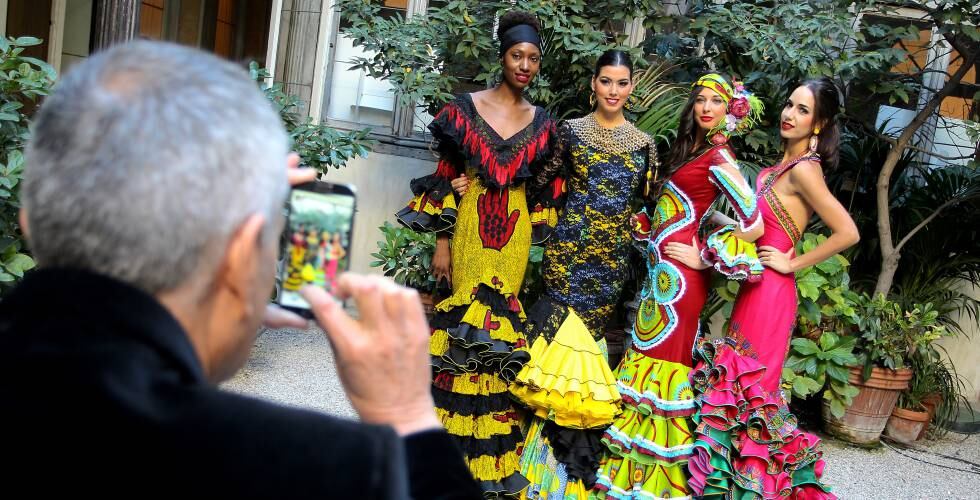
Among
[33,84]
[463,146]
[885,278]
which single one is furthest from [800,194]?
[33,84]

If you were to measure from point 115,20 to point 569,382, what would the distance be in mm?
2683

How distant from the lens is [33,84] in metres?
3.40

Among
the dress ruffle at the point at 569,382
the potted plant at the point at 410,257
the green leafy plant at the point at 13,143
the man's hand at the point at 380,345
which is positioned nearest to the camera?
the man's hand at the point at 380,345


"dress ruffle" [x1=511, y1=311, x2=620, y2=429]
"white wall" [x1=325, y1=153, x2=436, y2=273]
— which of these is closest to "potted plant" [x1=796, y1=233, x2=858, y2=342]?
Result: "dress ruffle" [x1=511, y1=311, x2=620, y2=429]

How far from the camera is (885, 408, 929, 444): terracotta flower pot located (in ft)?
19.6

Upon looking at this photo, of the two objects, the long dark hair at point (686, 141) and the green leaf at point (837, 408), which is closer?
the long dark hair at point (686, 141)

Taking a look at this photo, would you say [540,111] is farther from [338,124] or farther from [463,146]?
[338,124]

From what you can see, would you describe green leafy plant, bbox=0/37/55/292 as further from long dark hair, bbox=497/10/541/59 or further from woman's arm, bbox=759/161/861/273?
woman's arm, bbox=759/161/861/273

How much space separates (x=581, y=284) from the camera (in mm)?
3875

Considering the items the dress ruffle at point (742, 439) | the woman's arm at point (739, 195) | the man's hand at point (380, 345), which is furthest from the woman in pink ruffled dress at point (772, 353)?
the man's hand at point (380, 345)

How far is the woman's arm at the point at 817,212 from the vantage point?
387 centimetres

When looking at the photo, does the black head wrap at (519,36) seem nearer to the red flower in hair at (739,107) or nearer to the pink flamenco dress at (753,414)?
the red flower in hair at (739,107)

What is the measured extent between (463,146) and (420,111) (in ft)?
12.2

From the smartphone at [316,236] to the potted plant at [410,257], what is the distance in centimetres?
465
